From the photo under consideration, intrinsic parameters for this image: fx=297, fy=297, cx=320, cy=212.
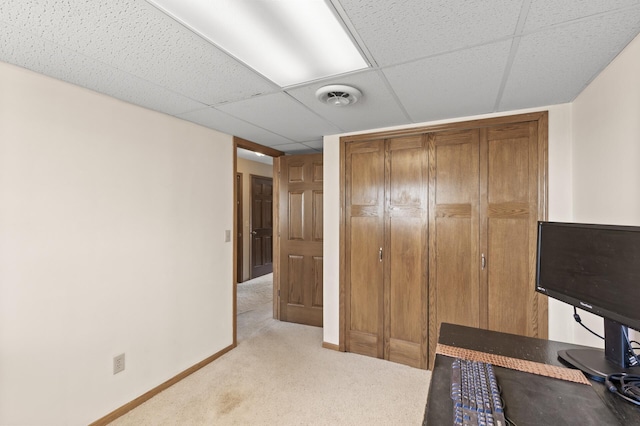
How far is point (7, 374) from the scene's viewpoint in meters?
1.60

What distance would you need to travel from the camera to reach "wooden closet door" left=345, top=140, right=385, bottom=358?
114 inches

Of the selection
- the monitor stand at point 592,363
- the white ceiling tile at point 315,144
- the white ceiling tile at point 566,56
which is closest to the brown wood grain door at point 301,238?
the white ceiling tile at point 315,144

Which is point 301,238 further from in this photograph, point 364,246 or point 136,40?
point 136,40

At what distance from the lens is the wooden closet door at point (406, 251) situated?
2.70 metres

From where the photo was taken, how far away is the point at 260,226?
623 cm

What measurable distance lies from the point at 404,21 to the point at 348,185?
73.0 inches

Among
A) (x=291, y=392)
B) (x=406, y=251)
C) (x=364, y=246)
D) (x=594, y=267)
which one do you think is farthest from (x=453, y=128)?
(x=291, y=392)

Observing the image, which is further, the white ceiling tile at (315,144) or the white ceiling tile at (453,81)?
the white ceiling tile at (315,144)

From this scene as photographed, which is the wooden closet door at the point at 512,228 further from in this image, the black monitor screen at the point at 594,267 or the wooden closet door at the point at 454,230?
the black monitor screen at the point at 594,267

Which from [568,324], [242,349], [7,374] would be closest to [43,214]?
[7,374]

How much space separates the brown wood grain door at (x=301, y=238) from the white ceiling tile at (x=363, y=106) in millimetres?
1017

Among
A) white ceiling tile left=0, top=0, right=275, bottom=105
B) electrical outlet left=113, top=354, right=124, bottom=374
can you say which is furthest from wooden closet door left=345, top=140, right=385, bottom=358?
electrical outlet left=113, top=354, right=124, bottom=374

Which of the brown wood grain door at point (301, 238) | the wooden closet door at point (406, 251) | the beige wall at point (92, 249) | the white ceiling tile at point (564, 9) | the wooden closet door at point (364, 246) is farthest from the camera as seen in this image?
the brown wood grain door at point (301, 238)

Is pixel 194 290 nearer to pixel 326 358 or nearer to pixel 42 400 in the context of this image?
pixel 42 400
